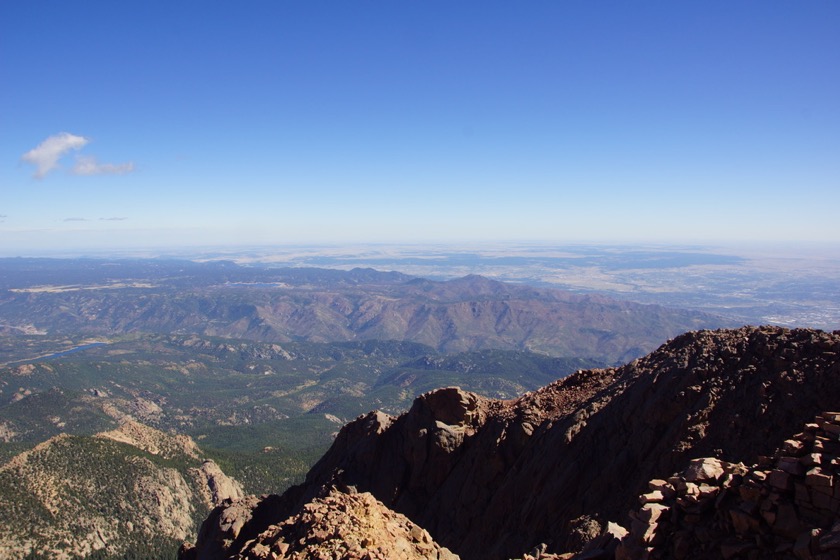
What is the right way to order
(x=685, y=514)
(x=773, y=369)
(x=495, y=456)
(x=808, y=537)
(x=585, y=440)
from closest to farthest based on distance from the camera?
(x=808, y=537) → (x=685, y=514) → (x=773, y=369) → (x=585, y=440) → (x=495, y=456)

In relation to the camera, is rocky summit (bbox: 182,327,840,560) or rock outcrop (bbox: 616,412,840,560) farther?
rocky summit (bbox: 182,327,840,560)

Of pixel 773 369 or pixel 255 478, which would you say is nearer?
pixel 773 369

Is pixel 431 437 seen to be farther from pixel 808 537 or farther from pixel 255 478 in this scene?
pixel 255 478

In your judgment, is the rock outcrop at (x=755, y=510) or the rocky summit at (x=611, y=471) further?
the rocky summit at (x=611, y=471)

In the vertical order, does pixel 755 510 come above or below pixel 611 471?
above

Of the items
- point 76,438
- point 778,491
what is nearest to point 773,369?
point 778,491

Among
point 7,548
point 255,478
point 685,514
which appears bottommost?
point 255,478

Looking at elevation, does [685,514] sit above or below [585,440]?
above

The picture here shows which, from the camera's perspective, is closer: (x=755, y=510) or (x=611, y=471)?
(x=755, y=510)
